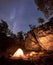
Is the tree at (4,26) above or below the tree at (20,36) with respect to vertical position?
above

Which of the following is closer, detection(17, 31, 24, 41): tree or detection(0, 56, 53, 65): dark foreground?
detection(0, 56, 53, 65): dark foreground

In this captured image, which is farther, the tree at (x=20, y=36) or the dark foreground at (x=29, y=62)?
the tree at (x=20, y=36)

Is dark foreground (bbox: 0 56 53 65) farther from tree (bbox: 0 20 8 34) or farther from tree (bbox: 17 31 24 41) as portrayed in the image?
tree (bbox: 0 20 8 34)

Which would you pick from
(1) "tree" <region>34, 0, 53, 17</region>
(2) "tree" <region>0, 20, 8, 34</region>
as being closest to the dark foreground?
(1) "tree" <region>34, 0, 53, 17</region>

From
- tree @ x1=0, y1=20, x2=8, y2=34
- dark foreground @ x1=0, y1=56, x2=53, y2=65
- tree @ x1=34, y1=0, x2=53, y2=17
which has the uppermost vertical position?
tree @ x1=0, y1=20, x2=8, y2=34

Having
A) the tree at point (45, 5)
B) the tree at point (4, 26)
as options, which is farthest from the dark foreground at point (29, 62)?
the tree at point (4, 26)

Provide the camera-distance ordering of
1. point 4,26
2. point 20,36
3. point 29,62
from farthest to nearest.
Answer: point 4,26 < point 20,36 < point 29,62

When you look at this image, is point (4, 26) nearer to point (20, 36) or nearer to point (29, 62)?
point (20, 36)

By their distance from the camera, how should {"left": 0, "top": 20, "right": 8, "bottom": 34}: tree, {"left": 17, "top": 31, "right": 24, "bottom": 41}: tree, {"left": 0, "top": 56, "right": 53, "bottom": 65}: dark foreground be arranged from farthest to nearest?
{"left": 0, "top": 20, "right": 8, "bottom": 34}: tree
{"left": 17, "top": 31, "right": 24, "bottom": 41}: tree
{"left": 0, "top": 56, "right": 53, "bottom": 65}: dark foreground

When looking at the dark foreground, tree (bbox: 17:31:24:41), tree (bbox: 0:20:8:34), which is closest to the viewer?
the dark foreground

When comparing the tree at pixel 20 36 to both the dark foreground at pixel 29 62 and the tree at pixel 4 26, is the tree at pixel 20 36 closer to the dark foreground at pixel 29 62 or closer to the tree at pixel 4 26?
the tree at pixel 4 26

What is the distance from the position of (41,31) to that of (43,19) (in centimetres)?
180

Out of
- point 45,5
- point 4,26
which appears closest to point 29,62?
point 45,5

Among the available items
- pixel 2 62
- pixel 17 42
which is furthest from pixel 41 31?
pixel 2 62
